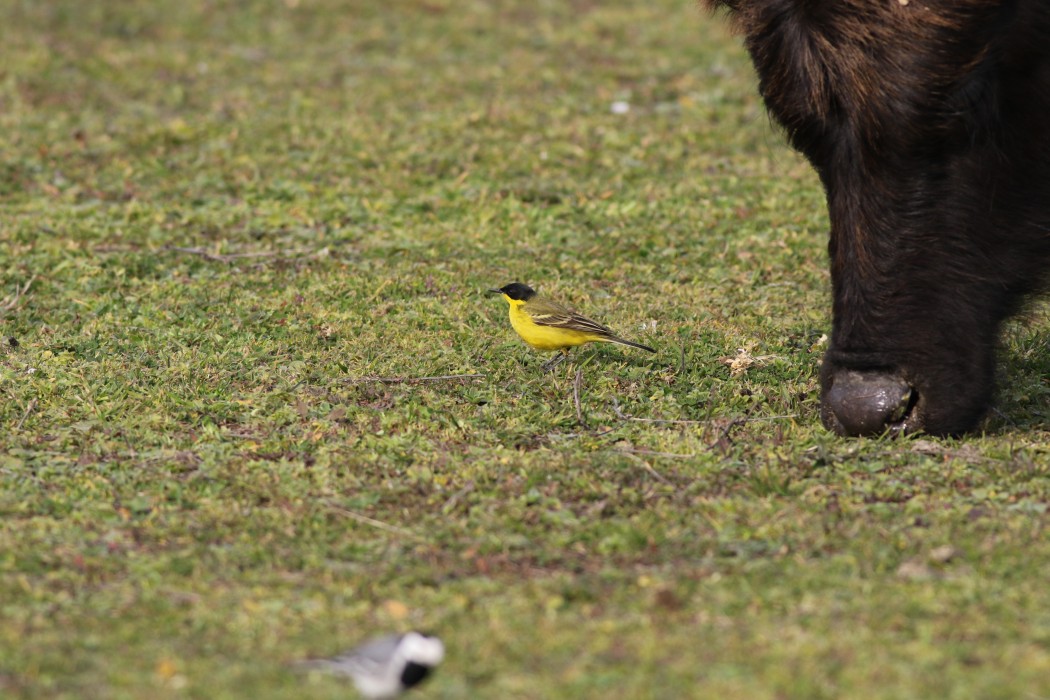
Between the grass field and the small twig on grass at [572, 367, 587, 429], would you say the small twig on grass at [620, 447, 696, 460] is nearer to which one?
the grass field

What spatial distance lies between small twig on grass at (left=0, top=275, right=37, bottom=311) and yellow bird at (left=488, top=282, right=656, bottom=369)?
7.97 ft

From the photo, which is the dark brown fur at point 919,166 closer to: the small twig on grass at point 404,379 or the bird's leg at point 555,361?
the bird's leg at point 555,361

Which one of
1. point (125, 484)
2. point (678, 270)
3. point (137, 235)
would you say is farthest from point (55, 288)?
point (678, 270)

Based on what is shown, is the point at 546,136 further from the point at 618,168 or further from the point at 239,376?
the point at 239,376

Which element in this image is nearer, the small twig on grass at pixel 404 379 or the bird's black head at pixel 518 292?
the small twig on grass at pixel 404 379

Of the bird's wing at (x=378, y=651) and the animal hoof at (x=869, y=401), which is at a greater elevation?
the animal hoof at (x=869, y=401)

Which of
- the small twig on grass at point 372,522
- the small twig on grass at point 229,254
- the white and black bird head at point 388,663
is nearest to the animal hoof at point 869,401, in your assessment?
the small twig on grass at point 372,522

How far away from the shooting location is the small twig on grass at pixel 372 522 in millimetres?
4543

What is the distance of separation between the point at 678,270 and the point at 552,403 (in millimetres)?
2061

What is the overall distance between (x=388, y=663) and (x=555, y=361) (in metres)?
2.92

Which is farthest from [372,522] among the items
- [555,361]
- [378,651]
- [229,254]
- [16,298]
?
[229,254]

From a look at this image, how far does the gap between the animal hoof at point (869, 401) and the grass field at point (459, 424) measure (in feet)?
0.68

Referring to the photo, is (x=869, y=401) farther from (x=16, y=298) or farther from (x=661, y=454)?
(x=16, y=298)

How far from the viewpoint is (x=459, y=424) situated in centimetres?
547
